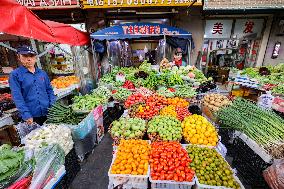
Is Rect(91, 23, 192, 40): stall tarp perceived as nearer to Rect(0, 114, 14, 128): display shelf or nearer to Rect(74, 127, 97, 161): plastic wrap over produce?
Rect(0, 114, 14, 128): display shelf

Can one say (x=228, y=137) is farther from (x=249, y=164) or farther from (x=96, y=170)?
(x=96, y=170)

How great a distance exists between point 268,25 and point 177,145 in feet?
34.6

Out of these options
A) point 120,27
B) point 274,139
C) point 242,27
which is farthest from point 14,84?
point 242,27

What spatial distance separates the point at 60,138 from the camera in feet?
10.1

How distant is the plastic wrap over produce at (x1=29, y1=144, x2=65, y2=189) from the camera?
2.01m

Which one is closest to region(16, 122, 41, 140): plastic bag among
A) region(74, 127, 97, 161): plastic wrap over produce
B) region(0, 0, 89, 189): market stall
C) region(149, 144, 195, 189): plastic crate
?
region(0, 0, 89, 189): market stall

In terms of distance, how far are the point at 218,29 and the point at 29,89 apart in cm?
993

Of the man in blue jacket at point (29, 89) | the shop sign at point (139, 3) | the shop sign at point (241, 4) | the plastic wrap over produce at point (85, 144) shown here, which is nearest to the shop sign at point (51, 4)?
the shop sign at point (139, 3)

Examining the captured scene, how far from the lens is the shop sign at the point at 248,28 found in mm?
9578

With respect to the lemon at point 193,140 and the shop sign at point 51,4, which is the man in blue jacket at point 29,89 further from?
the shop sign at point 51,4

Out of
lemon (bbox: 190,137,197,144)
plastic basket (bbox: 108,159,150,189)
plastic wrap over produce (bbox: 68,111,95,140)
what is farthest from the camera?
plastic wrap over produce (bbox: 68,111,95,140)

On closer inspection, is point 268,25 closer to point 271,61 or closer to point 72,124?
point 271,61

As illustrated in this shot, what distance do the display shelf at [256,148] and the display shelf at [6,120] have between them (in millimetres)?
5875

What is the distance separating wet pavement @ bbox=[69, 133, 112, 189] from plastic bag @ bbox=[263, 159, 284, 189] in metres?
2.80
